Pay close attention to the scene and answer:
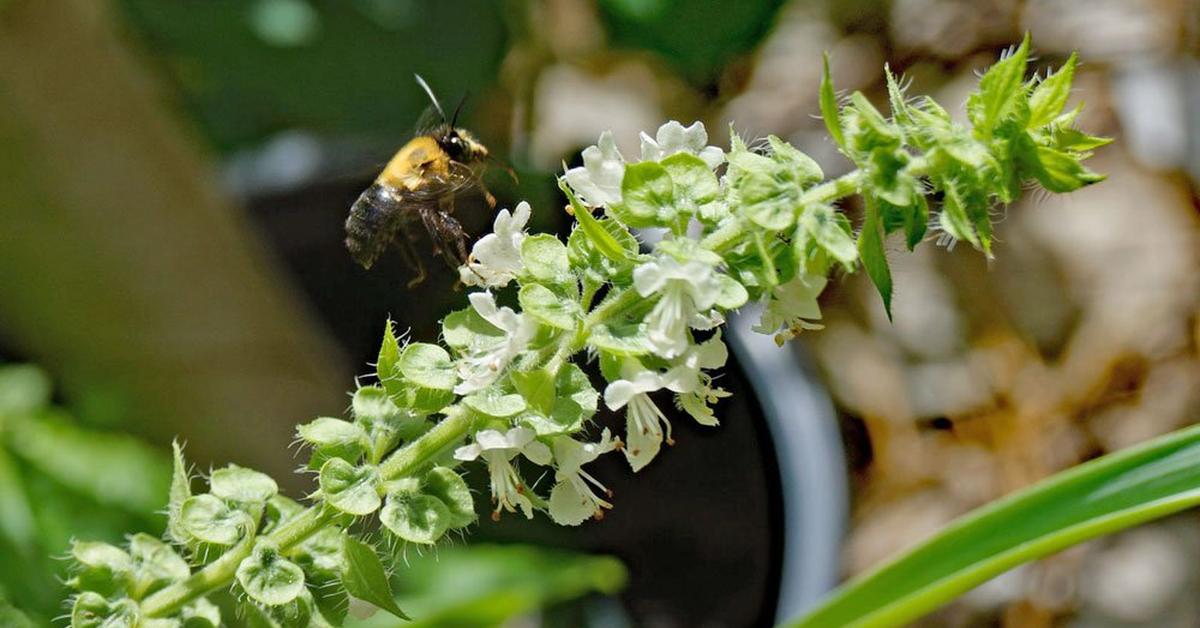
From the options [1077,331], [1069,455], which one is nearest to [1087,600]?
[1069,455]

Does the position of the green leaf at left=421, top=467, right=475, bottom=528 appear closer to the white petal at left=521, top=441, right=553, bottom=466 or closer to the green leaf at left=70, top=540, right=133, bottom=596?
the white petal at left=521, top=441, right=553, bottom=466

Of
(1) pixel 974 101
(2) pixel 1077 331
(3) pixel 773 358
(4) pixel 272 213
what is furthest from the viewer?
(4) pixel 272 213

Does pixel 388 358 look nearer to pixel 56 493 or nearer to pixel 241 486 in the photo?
pixel 241 486

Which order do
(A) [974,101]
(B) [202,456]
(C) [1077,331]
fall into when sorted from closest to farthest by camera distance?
(A) [974,101]
(C) [1077,331]
(B) [202,456]

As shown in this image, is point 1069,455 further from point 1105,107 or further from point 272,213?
point 272,213

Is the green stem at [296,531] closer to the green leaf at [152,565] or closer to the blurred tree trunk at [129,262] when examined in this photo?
the green leaf at [152,565]

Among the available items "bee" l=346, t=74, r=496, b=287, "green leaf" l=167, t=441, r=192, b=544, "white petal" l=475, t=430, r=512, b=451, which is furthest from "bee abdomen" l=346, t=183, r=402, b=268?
"white petal" l=475, t=430, r=512, b=451
